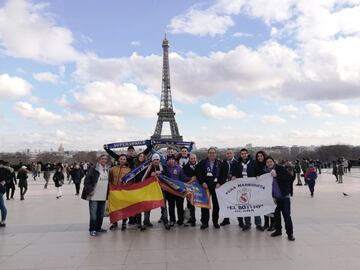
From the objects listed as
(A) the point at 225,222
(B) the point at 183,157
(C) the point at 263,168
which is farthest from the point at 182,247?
(B) the point at 183,157

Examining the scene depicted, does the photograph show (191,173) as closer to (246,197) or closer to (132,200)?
(246,197)

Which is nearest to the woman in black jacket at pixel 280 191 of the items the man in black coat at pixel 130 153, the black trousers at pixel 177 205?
the black trousers at pixel 177 205

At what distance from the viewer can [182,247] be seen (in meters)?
7.84

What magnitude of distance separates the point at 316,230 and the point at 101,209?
16.4 feet

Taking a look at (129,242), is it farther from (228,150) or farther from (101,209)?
(228,150)

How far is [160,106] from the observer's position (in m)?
93.5

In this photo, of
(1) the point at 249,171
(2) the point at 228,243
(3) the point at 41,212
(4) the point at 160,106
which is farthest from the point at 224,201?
(4) the point at 160,106

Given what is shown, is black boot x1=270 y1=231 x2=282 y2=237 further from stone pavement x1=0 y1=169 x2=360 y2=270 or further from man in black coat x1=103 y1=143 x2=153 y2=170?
man in black coat x1=103 y1=143 x2=153 y2=170

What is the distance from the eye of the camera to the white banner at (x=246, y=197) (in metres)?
9.50

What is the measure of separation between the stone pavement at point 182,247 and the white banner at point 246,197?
459 millimetres

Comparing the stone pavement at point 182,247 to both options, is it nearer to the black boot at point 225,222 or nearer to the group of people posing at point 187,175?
the black boot at point 225,222

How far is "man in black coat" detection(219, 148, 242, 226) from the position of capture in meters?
9.98

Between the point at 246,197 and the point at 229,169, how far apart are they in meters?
0.80

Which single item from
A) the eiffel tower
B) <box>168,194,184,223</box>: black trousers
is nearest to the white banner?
<box>168,194,184,223</box>: black trousers
